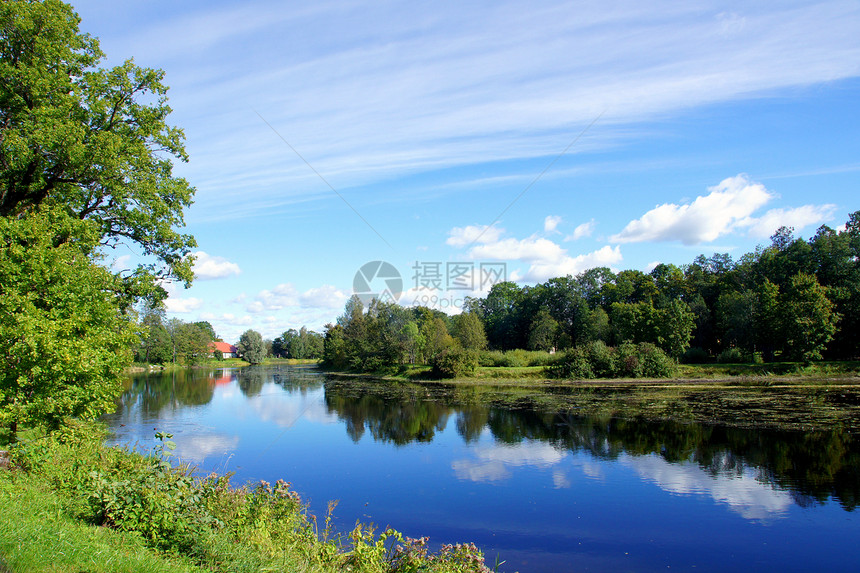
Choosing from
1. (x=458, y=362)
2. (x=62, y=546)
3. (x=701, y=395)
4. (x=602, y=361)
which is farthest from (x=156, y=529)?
(x=458, y=362)

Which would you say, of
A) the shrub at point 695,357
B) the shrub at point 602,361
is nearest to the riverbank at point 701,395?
the shrub at point 602,361

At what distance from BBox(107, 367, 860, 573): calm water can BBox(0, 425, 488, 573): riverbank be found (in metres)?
3.16

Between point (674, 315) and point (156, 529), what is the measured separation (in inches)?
1876

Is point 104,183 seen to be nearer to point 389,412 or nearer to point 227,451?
point 227,451

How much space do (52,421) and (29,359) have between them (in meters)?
1.64

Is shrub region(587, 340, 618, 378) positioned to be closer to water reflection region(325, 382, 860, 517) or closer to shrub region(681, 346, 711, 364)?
shrub region(681, 346, 711, 364)

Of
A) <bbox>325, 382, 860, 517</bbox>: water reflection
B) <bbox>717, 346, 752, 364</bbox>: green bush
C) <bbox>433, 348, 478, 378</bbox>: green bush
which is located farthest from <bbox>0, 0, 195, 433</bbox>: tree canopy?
<bbox>717, 346, 752, 364</bbox>: green bush

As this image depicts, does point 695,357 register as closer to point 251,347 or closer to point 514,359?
point 514,359

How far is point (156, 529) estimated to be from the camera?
6.18 metres

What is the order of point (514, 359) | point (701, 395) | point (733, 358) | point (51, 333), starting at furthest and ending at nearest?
point (514, 359)
point (733, 358)
point (701, 395)
point (51, 333)

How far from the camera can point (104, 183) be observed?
48.8 ft

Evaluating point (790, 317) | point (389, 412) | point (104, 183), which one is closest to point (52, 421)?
point (104, 183)

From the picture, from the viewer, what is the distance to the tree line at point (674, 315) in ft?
142

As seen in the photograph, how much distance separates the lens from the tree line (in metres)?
43.3
